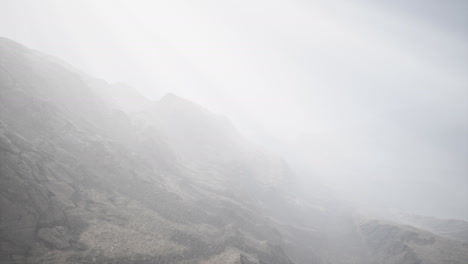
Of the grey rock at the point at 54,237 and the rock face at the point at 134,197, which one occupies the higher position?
the rock face at the point at 134,197

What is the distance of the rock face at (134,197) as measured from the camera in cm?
2361

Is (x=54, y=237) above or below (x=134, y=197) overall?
below

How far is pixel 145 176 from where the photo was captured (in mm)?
44250

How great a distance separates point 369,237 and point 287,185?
32.2 m

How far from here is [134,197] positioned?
3853 cm

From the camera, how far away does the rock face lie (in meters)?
23.6

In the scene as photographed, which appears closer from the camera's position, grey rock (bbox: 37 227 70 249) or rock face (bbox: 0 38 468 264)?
grey rock (bbox: 37 227 70 249)

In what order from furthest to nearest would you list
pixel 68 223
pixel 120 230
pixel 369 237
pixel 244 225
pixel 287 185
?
pixel 287 185
pixel 369 237
pixel 244 225
pixel 120 230
pixel 68 223

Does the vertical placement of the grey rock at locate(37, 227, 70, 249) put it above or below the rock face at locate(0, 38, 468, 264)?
below

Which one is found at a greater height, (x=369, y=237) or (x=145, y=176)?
(x=369, y=237)

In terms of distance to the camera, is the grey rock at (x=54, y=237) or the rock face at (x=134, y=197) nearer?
the grey rock at (x=54, y=237)

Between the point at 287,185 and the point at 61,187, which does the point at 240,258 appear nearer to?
the point at 61,187

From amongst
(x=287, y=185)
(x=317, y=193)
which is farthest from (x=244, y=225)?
(x=317, y=193)

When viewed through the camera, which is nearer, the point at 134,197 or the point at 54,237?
the point at 54,237
